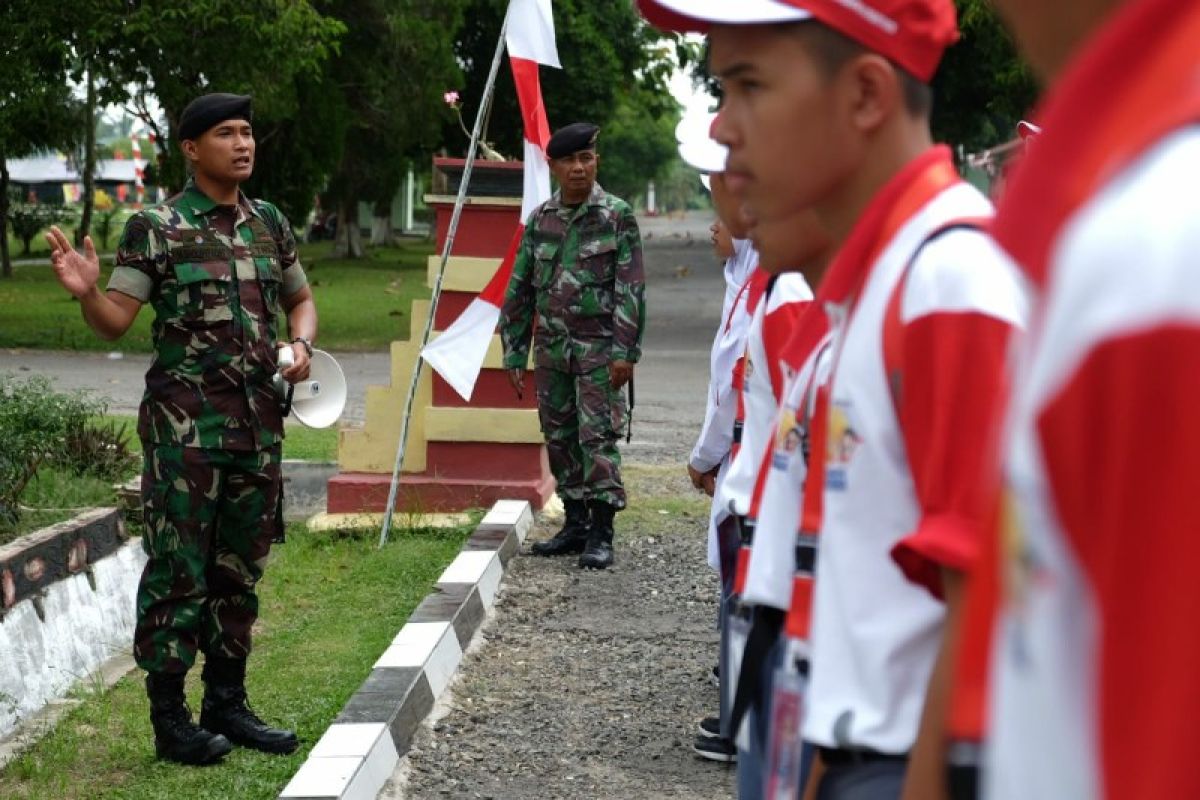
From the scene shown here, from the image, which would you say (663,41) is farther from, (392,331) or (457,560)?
(457,560)

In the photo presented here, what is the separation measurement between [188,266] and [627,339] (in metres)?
3.54

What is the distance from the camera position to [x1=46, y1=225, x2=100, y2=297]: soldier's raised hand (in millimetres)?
5434

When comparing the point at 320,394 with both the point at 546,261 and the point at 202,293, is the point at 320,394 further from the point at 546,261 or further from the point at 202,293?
the point at 546,261

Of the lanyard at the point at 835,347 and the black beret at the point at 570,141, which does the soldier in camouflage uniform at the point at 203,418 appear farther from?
the lanyard at the point at 835,347

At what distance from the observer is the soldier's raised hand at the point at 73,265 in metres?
5.43

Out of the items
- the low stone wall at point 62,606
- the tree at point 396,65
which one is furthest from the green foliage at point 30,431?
the tree at point 396,65

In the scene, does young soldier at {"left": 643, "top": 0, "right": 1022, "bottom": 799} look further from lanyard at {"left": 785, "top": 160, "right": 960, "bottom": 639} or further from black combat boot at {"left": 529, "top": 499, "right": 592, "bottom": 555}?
black combat boot at {"left": 529, "top": 499, "right": 592, "bottom": 555}

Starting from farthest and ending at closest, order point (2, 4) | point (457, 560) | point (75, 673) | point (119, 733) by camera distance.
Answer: point (2, 4) → point (457, 560) → point (75, 673) → point (119, 733)

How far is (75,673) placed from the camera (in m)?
6.71

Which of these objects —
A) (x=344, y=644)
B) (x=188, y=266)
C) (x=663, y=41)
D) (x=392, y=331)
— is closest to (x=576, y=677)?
(x=344, y=644)

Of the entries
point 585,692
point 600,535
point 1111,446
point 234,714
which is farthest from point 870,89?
point 600,535

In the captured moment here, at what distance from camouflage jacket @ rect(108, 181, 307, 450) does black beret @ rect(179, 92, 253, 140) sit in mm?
200

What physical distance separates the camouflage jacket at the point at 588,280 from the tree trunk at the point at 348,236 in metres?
36.1

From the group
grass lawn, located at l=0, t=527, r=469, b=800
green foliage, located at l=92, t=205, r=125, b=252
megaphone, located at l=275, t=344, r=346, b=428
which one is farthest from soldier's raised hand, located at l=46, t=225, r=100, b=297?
green foliage, located at l=92, t=205, r=125, b=252
